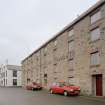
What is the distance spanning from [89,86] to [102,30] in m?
6.34

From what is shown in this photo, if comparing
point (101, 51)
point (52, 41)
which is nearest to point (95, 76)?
point (101, 51)

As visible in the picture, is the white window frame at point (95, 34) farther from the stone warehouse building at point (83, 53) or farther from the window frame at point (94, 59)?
the window frame at point (94, 59)

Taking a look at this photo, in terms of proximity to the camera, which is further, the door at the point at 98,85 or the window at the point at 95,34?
the window at the point at 95,34

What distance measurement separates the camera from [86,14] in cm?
2628

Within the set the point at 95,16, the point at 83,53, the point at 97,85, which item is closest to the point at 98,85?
the point at 97,85

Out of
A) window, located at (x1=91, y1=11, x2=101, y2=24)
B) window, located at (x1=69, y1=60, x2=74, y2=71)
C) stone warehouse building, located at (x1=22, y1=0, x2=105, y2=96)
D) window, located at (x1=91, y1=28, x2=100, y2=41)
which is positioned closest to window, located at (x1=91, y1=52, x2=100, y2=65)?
stone warehouse building, located at (x1=22, y1=0, x2=105, y2=96)

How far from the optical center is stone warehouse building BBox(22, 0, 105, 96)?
23734 millimetres

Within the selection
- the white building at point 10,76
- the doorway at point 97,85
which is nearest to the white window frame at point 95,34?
the doorway at point 97,85

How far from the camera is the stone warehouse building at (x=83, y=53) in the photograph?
23.7m

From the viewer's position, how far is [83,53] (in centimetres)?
2667

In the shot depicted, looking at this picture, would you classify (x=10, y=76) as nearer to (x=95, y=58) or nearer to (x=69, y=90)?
(x=69, y=90)

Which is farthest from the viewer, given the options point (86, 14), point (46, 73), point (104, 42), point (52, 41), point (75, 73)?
point (46, 73)

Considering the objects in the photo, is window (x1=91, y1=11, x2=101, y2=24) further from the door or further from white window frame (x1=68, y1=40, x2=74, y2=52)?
the door

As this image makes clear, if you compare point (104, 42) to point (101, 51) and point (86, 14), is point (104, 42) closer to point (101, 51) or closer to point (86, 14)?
point (101, 51)
